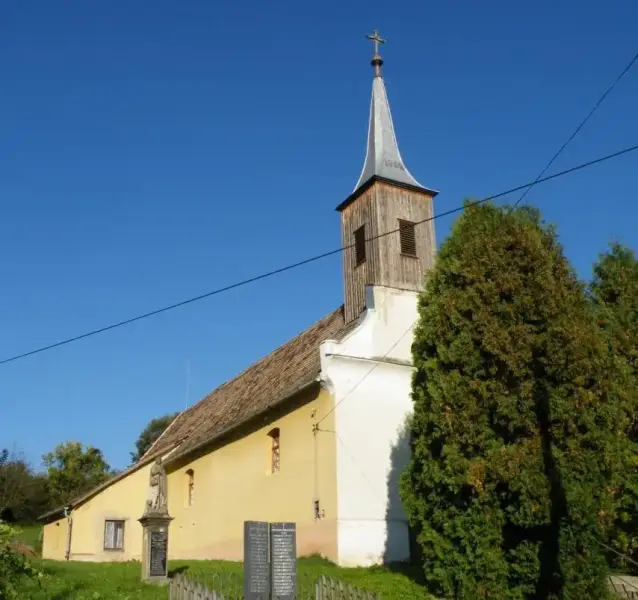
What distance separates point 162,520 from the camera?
18.8 m

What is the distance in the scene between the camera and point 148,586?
1691cm

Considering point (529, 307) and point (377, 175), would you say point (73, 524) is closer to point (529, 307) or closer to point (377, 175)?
point (377, 175)

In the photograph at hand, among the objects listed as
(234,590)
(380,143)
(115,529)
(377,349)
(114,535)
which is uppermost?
(380,143)

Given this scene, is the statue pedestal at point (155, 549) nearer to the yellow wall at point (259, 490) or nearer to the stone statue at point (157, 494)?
the stone statue at point (157, 494)

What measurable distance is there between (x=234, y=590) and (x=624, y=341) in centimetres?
1042

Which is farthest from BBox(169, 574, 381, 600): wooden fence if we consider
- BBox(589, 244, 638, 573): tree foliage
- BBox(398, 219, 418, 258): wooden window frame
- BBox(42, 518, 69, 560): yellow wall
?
BBox(42, 518, 69, 560): yellow wall

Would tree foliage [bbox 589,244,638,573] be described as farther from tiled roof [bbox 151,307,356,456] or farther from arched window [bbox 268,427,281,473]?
arched window [bbox 268,427,281,473]

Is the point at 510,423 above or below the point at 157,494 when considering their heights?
above

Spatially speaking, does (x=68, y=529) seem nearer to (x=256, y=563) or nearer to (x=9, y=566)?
(x=256, y=563)

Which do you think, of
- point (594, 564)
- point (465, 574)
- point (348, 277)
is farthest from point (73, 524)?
point (594, 564)

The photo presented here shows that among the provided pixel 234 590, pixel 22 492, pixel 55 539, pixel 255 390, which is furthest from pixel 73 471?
pixel 234 590

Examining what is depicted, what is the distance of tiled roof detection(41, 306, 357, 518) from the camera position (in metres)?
23.2

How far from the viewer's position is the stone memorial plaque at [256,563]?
9.97 metres

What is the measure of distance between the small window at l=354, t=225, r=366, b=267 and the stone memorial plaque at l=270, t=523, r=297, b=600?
46.0 ft
